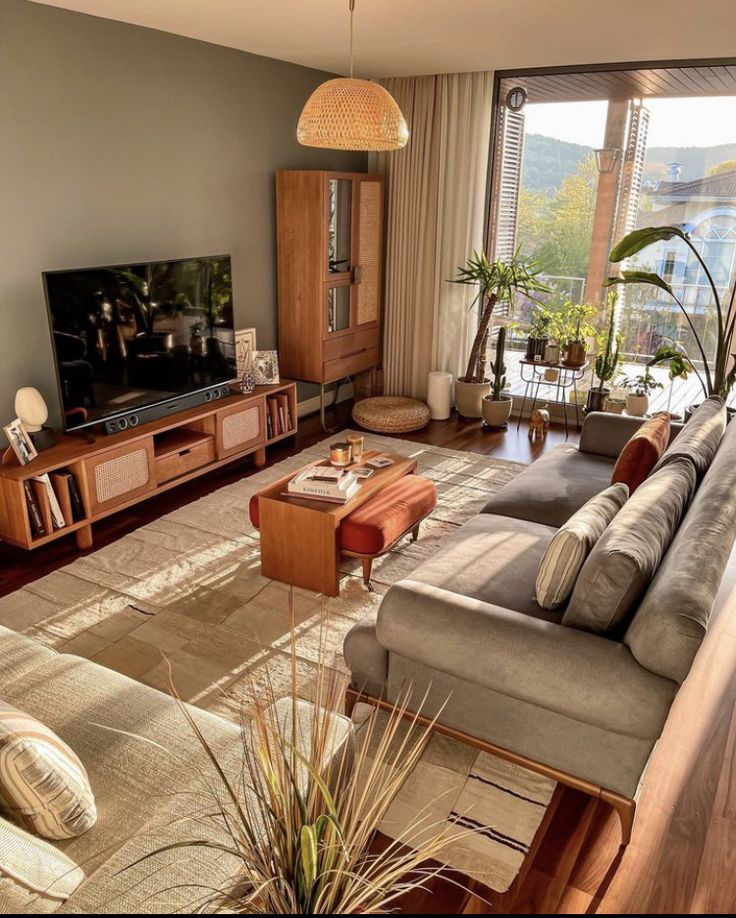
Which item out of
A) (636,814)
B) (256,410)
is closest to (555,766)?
(636,814)

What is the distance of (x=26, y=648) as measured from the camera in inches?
82.7

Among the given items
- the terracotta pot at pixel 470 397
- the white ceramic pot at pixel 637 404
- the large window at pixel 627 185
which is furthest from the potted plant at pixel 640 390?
the terracotta pot at pixel 470 397

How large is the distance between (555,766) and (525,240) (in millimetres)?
4590

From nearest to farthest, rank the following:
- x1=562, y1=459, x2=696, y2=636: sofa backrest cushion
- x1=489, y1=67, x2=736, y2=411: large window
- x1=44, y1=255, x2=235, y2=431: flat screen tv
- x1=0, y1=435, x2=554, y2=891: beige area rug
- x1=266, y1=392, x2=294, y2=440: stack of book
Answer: x1=562, y1=459, x2=696, y2=636: sofa backrest cushion, x1=0, y1=435, x2=554, y2=891: beige area rug, x1=44, y1=255, x2=235, y2=431: flat screen tv, x1=266, y1=392, x2=294, y2=440: stack of book, x1=489, y1=67, x2=736, y2=411: large window

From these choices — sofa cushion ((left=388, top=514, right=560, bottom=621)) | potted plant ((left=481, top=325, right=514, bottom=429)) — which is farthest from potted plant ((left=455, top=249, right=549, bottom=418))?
sofa cushion ((left=388, top=514, right=560, bottom=621))

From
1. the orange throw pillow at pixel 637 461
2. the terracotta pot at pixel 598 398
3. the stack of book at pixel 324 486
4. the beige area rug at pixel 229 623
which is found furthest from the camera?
the terracotta pot at pixel 598 398

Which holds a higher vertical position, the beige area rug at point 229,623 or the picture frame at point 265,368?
the picture frame at point 265,368

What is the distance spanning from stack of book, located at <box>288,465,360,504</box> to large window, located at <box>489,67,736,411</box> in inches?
120

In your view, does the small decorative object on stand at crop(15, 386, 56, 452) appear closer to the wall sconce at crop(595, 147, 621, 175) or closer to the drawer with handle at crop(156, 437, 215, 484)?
the drawer with handle at crop(156, 437, 215, 484)

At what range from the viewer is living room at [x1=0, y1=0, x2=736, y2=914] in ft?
5.27

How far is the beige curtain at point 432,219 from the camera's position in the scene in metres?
5.43

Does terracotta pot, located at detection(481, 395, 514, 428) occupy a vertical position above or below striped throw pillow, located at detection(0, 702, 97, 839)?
below

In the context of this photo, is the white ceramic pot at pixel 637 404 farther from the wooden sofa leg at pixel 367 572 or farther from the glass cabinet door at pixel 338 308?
the wooden sofa leg at pixel 367 572

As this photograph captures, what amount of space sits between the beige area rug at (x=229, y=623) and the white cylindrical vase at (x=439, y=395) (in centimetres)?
174
